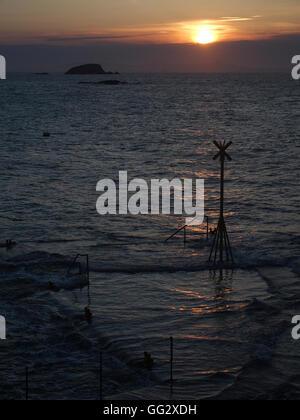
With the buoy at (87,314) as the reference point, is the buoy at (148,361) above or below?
below

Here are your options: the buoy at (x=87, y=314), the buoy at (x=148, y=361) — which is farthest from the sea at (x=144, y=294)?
the buoy at (x=87, y=314)

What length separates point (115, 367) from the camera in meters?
19.8

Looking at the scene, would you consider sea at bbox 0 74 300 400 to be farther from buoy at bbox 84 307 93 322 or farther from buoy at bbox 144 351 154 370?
buoy at bbox 84 307 93 322

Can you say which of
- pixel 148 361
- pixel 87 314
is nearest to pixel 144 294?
pixel 87 314

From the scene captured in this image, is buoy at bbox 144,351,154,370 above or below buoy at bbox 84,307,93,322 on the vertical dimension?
below

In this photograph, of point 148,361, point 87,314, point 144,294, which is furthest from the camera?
point 144,294

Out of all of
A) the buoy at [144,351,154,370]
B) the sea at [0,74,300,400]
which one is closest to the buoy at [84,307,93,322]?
the sea at [0,74,300,400]

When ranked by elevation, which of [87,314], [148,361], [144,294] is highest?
[144,294]

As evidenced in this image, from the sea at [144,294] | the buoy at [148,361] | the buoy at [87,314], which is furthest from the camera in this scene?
the buoy at [87,314]

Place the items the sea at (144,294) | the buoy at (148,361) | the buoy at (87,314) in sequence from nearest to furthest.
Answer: the sea at (144,294)
the buoy at (148,361)
the buoy at (87,314)

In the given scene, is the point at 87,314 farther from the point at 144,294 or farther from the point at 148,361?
the point at 148,361

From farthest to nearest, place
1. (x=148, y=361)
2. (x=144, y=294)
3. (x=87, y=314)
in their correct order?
(x=144, y=294)
(x=87, y=314)
(x=148, y=361)

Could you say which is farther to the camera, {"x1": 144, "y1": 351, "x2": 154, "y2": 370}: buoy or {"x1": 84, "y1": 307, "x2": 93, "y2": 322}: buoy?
{"x1": 84, "y1": 307, "x2": 93, "y2": 322}: buoy

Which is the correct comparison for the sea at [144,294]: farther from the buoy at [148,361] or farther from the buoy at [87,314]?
the buoy at [87,314]
